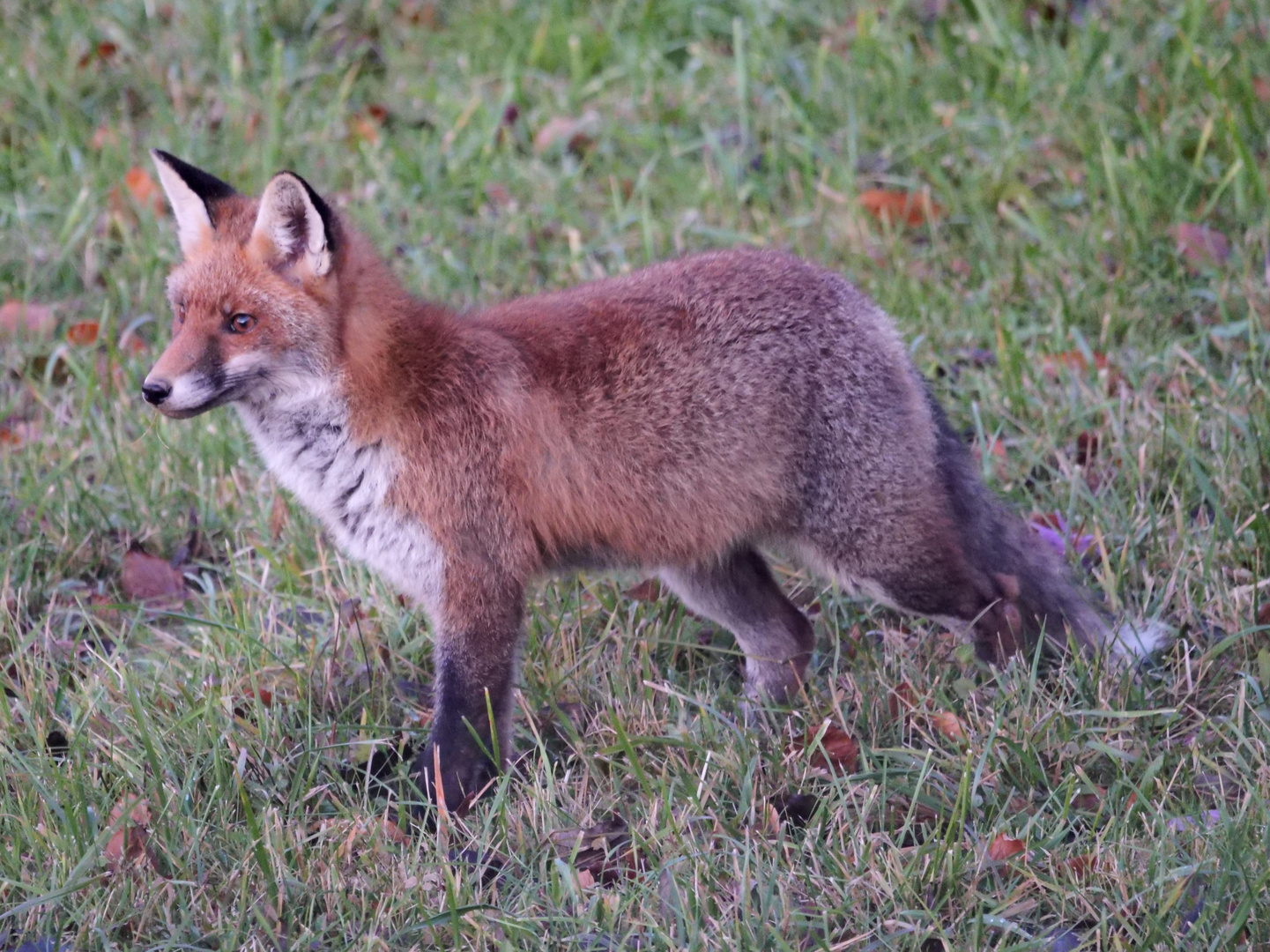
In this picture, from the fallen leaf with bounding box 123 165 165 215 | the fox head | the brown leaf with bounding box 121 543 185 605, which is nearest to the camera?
the fox head

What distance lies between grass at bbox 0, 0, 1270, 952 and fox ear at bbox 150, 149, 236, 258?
48.7 inches

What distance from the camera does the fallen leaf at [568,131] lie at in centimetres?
755

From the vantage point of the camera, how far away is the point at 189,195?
404cm

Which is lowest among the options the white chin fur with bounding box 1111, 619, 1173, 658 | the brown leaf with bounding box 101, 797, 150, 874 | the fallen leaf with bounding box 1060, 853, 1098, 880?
the white chin fur with bounding box 1111, 619, 1173, 658

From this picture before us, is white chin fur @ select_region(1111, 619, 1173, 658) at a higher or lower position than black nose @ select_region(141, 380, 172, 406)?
lower

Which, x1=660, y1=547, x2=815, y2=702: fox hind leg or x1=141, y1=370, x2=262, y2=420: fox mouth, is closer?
x1=141, y1=370, x2=262, y2=420: fox mouth

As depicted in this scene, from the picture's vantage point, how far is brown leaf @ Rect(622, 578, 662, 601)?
5074 millimetres

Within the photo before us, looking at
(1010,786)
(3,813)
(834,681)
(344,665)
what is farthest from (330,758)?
(1010,786)

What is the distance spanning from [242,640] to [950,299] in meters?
3.60

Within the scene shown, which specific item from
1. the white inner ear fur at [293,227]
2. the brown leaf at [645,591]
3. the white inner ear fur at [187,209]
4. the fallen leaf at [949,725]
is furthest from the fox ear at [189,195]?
the fallen leaf at [949,725]

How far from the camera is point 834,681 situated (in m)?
4.36

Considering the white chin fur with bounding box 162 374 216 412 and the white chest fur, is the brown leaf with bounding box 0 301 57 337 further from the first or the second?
the white chin fur with bounding box 162 374 216 412

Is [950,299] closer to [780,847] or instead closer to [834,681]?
[834,681]

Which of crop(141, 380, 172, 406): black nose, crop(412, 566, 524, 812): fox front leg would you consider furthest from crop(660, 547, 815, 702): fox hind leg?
crop(141, 380, 172, 406): black nose
